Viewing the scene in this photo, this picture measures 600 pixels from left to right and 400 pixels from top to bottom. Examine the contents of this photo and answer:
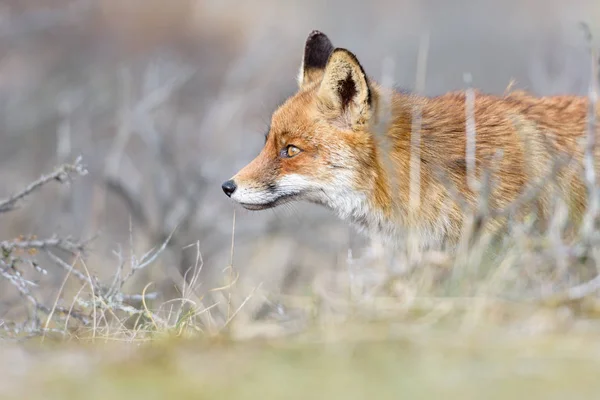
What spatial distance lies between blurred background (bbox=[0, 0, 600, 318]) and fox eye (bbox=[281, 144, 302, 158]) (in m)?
0.92

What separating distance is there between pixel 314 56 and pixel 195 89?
9.87 m

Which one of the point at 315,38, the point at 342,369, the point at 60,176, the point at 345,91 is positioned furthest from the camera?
the point at 315,38

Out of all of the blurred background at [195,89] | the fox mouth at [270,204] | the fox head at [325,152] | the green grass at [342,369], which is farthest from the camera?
the blurred background at [195,89]

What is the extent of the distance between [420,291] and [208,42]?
16057mm

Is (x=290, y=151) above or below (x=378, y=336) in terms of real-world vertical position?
above

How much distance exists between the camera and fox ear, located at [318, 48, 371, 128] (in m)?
5.71

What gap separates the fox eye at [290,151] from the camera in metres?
6.07

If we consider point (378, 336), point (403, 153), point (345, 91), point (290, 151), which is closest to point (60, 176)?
point (290, 151)

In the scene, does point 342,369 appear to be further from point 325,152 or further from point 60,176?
point 325,152

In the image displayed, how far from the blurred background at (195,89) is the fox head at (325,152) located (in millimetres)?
398

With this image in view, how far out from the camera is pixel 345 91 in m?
5.92

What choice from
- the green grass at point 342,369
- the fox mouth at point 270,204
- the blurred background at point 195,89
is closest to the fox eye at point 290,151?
the fox mouth at point 270,204

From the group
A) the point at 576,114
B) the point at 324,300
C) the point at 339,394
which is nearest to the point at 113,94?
the point at 576,114

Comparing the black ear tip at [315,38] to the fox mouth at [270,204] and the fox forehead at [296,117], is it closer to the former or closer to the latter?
the fox forehead at [296,117]
